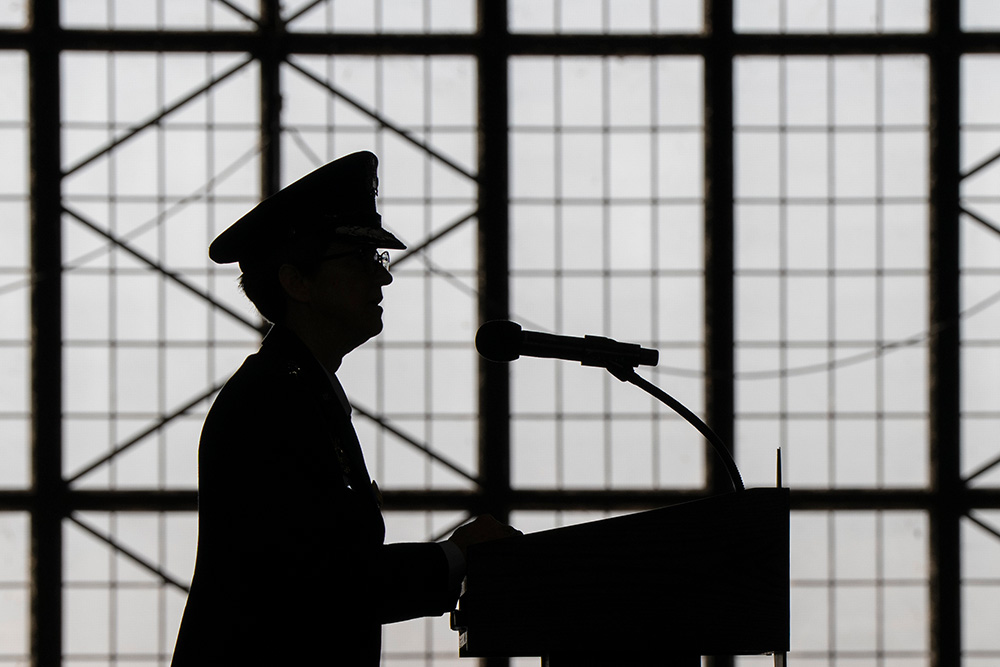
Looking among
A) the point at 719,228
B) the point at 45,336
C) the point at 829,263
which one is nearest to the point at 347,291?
the point at 719,228

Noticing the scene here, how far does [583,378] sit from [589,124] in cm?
141

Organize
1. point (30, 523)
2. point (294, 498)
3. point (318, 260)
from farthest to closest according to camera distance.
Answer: point (30, 523) → point (318, 260) → point (294, 498)

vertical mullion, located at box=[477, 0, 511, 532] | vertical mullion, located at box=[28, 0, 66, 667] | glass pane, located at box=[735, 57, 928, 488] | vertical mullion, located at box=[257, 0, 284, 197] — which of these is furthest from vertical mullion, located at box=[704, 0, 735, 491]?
vertical mullion, located at box=[28, 0, 66, 667]

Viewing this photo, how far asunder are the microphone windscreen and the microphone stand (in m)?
0.18

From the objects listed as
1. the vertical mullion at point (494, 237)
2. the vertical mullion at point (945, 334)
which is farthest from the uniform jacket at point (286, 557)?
the vertical mullion at point (945, 334)

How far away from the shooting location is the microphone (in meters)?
1.75

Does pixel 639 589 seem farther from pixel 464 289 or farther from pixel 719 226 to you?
pixel 719 226

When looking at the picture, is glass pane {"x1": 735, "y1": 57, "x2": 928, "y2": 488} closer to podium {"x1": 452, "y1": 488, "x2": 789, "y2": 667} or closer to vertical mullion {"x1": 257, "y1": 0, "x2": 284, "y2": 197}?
vertical mullion {"x1": 257, "y1": 0, "x2": 284, "y2": 197}

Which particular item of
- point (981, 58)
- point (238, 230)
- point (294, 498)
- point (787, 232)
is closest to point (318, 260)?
point (238, 230)

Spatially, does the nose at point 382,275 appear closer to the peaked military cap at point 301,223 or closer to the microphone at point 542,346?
the peaked military cap at point 301,223

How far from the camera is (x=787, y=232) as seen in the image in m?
5.66

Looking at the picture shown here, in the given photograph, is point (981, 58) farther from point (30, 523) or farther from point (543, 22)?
point (30, 523)

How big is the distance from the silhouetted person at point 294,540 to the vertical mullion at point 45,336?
420 cm

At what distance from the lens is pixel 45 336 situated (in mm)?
5500
